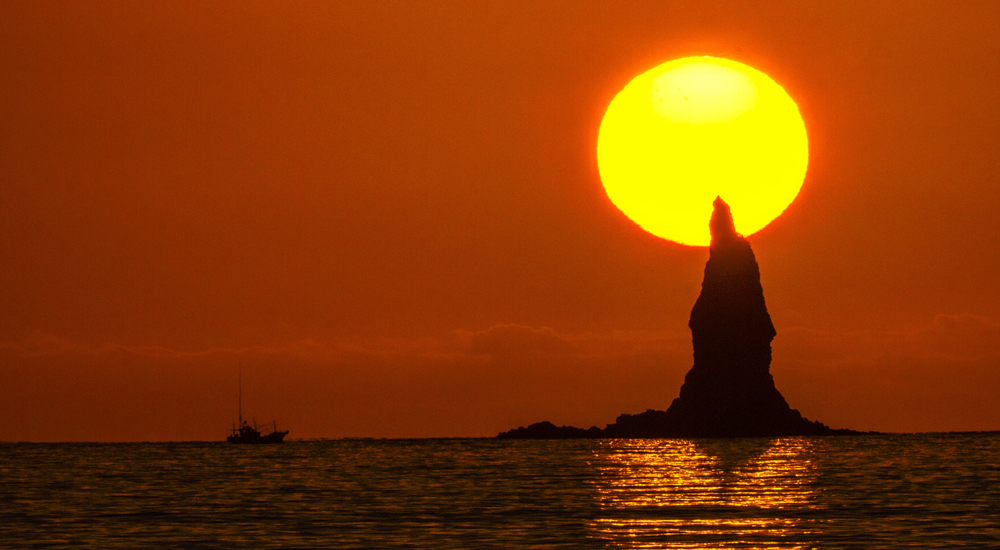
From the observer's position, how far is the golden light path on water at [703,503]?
4678 cm

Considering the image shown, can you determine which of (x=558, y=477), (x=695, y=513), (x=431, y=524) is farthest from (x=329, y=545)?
(x=558, y=477)

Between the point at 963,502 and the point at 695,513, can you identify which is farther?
the point at 963,502

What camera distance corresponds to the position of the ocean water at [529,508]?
4712 cm

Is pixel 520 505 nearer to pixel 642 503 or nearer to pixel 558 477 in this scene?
pixel 642 503

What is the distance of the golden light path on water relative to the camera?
4678 cm

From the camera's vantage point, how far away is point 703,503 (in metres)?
62.0

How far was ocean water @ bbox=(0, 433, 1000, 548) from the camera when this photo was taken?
47125 millimetres

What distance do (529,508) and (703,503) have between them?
27.3ft

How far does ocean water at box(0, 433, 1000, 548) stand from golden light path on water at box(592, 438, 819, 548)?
11 centimetres

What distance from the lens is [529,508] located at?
6216 centimetres

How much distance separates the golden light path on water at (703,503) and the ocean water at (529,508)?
11 cm

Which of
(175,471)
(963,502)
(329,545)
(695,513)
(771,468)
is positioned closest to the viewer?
(329,545)

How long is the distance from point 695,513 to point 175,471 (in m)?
73.5

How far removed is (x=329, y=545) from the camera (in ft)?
151
